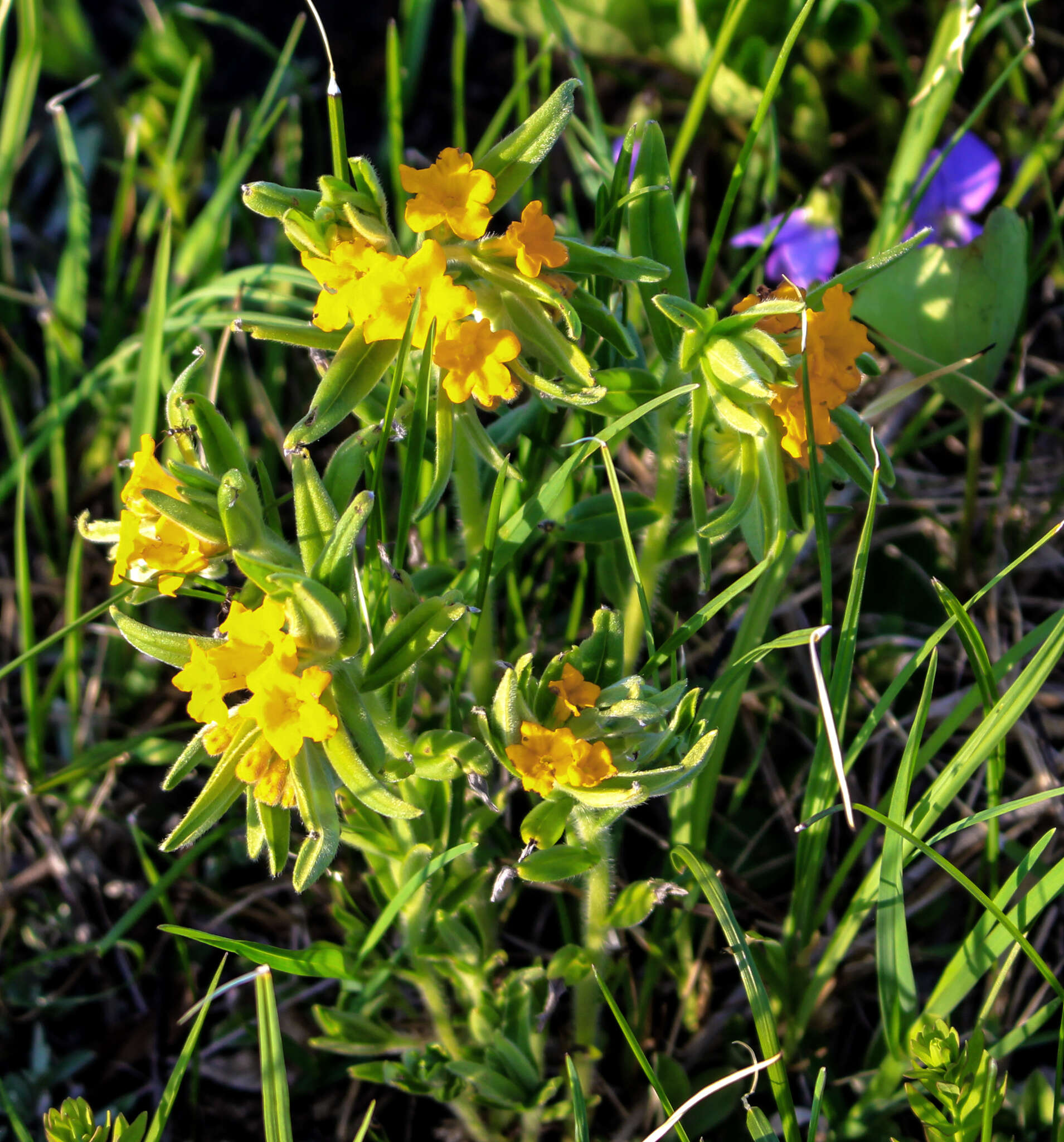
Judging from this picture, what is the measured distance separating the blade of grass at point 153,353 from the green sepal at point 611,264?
3.36 ft

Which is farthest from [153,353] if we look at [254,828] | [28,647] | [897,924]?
[897,924]

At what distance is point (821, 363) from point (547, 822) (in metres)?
0.79

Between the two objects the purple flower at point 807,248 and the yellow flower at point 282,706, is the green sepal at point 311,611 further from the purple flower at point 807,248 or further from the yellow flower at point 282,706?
the purple flower at point 807,248

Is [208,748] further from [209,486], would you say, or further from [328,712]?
[209,486]

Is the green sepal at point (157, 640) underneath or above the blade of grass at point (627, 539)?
underneath

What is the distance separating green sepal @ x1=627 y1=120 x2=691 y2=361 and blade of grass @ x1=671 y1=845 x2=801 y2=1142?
0.83 meters

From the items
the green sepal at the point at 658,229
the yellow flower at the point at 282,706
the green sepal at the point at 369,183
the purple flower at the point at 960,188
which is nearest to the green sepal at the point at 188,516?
the yellow flower at the point at 282,706

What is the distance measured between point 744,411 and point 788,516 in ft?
0.79

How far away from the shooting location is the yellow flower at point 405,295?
60.1 inches

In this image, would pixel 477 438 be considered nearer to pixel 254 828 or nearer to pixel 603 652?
pixel 603 652

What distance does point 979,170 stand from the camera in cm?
304

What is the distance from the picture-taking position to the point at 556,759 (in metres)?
1.57

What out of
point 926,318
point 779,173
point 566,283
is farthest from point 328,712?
point 779,173

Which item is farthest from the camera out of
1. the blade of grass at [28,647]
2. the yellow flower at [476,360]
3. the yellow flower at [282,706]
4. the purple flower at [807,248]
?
the purple flower at [807,248]
